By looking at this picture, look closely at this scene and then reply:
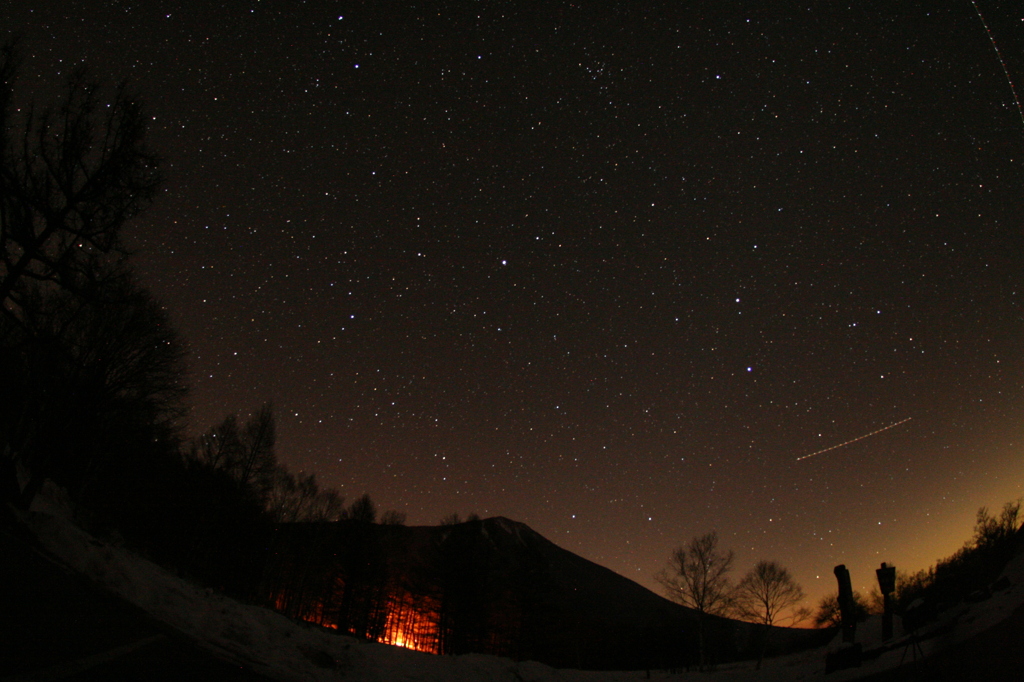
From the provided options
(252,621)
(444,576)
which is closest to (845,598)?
(252,621)

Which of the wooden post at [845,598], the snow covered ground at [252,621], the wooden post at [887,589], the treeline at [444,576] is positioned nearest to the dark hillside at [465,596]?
Result: the treeline at [444,576]

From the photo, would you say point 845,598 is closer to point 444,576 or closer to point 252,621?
point 252,621

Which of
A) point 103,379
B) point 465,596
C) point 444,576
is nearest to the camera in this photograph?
point 103,379

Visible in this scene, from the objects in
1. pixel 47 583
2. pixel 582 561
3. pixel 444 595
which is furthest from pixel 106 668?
pixel 582 561

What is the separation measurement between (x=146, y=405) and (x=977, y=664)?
20.7 m

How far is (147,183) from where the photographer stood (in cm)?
1070

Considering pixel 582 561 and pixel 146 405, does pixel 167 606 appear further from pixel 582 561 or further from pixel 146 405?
pixel 582 561

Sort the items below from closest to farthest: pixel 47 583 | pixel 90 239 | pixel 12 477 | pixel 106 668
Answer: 1. pixel 106 668
2. pixel 47 583
3. pixel 90 239
4. pixel 12 477

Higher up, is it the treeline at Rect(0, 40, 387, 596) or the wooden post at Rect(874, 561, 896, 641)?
the treeline at Rect(0, 40, 387, 596)

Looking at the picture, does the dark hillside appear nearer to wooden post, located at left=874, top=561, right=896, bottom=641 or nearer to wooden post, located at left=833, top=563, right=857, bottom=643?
wooden post, located at left=833, top=563, right=857, bottom=643

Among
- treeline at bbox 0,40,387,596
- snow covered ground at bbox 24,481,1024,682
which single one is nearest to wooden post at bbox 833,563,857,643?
snow covered ground at bbox 24,481,1024,682

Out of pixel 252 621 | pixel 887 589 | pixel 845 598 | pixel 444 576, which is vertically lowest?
pixel 252 621

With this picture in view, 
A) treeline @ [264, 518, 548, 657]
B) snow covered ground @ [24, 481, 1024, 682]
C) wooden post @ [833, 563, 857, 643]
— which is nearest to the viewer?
snow covered ground @ [24, 481, 1024, 682]

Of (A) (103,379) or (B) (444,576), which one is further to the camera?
(B) (444,576)
